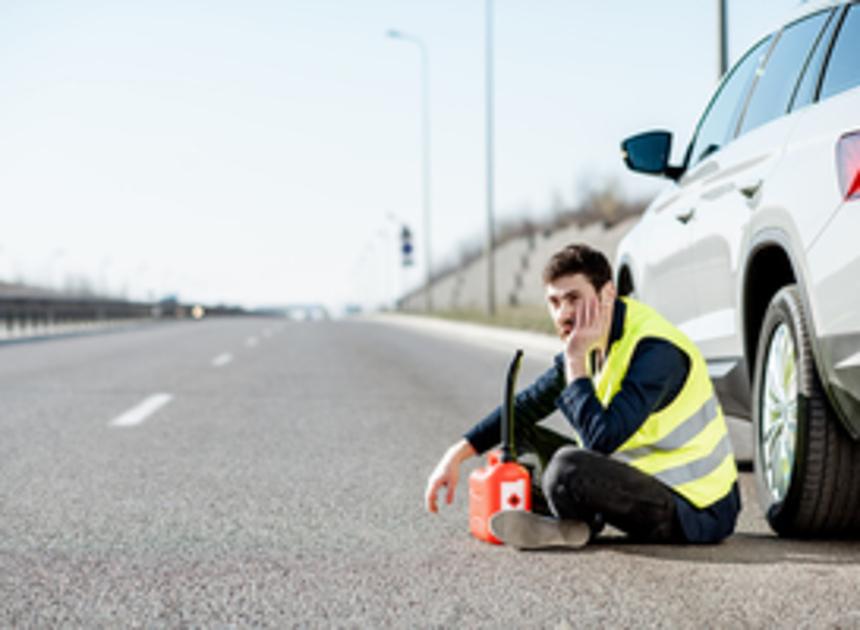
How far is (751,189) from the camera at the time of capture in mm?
4590

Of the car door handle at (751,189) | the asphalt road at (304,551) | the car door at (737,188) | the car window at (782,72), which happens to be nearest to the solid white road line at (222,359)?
the asphalt road at (304,551)

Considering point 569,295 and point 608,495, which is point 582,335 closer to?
point 569,295

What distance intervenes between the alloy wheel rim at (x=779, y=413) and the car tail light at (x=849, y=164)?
721 mm

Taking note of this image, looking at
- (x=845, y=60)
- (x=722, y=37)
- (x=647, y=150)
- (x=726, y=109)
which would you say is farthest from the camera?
(x=722, y=37)

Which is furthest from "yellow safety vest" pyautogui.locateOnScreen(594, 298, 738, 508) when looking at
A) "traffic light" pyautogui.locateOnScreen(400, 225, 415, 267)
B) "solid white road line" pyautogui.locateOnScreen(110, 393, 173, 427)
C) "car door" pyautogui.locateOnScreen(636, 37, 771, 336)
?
"traffic light" pyautogui.locateOnScreen(400, 225, 415, 267)

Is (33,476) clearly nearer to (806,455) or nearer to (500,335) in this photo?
(806,455)

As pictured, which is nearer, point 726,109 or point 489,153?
point 726,109

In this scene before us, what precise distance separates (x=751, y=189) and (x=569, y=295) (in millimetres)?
1078

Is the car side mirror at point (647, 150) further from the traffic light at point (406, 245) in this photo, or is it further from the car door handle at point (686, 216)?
the traffic light at point (406, 245)

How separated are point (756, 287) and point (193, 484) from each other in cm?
278

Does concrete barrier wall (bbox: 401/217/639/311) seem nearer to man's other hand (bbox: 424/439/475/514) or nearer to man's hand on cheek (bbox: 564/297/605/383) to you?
man's other hand (bbox: 424/439/475/514)

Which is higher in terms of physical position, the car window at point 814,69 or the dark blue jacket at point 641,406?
the car window at point 814,69

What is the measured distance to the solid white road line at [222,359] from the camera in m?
15.3

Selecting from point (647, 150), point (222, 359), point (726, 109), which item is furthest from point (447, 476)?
point (222, 359)
